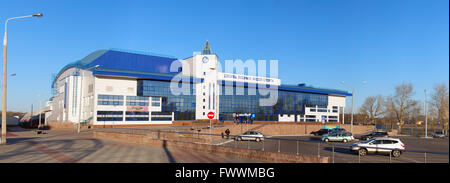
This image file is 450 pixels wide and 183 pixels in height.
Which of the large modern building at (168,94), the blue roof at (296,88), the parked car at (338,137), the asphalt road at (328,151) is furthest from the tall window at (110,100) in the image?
the asphalt road at (328,151)

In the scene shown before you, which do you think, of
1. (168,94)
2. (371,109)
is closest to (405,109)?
(371,109)

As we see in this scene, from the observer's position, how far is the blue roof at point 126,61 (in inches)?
2751

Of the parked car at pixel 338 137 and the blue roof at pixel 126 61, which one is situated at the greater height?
the blue roof at pixel 126 61

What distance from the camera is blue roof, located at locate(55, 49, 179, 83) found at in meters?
69.9

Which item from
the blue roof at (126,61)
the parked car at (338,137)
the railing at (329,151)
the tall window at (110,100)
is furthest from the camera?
the blue roof at (126,61)

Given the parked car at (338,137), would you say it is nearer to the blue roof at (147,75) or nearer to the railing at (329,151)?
the railing at (329,151)

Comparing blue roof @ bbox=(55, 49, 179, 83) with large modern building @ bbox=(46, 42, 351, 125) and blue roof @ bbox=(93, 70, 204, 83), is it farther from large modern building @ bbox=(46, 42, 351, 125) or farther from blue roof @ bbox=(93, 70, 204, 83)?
blue roof @ bbox=(93, 70, 204, 83)

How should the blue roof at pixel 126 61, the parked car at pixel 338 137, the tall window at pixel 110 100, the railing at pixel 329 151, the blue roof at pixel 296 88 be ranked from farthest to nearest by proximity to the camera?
the blue roof at pixel 296 88
the blue roof at pixel 126 61
the tall window at pixel 110 100
the parked car at pixel 338 137
the railing at pixel 329 151

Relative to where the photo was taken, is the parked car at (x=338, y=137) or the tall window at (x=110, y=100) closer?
the parked car at (x=338, y=137)

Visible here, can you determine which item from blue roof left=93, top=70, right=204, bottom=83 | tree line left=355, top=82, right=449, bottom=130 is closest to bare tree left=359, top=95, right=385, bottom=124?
tree line left=355, top=82, right=449, bottom=130
